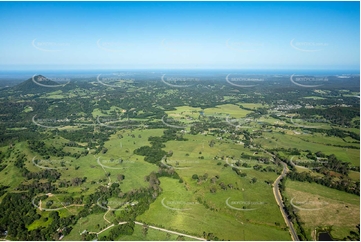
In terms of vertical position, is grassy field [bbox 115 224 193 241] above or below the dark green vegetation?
below

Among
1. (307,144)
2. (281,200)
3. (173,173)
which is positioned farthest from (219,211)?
(307,144)

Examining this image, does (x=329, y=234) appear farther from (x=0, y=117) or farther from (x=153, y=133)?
(x=0, y=117)

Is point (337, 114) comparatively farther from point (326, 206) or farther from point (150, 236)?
point (150, 236)

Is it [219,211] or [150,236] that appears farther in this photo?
[219,211]

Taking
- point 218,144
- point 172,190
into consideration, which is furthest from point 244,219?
point 218,144

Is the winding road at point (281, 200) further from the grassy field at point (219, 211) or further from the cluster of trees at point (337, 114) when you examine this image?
the cluster of trees at point (337, 114)

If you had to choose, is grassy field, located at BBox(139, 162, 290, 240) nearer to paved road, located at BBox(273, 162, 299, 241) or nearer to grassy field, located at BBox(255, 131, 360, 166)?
paved road, located at BBox(273, 162, 299, 241)

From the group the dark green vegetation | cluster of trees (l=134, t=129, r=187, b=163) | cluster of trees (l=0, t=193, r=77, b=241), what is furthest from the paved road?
cluster of trees (l=0, t=193, r=77, b=241)
